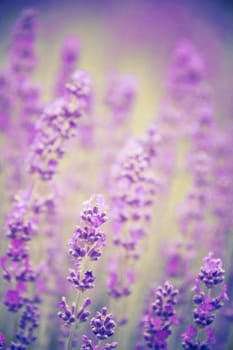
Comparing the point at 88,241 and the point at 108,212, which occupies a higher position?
the point at 108,212

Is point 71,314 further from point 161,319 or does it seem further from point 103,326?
point 161,319

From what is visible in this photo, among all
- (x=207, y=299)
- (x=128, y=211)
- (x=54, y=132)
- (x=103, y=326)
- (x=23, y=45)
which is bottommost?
(x=103, y=326)

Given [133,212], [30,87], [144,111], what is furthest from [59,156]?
[144,111]

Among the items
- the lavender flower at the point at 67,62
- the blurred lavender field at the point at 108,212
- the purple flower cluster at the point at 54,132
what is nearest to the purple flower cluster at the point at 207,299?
the blurred lavender field at the point at 108,212

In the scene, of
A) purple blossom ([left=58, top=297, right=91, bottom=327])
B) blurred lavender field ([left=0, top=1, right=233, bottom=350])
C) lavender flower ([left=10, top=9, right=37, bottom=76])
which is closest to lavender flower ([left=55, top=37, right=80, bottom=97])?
blurred lavender field ([left=0, top=1, right=233, bottom=350])

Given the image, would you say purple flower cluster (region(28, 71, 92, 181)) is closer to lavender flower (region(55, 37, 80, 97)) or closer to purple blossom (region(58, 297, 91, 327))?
purple blossom (region(58, 297, 91, 327))

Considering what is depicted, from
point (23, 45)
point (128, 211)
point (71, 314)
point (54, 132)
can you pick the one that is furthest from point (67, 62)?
point (71, 314)

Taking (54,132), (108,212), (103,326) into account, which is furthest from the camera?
(108,212)

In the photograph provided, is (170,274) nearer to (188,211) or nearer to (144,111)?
(188,211)
